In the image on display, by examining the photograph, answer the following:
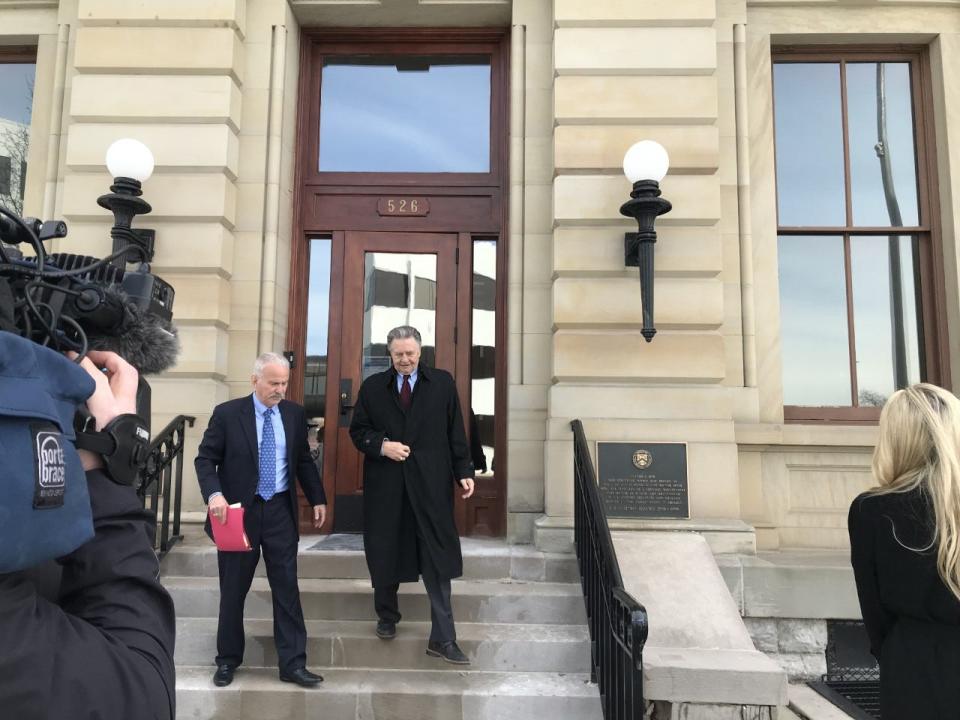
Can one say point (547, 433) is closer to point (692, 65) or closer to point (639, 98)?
point (639, 98)

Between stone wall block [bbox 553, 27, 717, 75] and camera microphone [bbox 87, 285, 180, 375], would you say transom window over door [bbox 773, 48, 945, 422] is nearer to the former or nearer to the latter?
stone wall block [bbox 553, 27, 717, 75]

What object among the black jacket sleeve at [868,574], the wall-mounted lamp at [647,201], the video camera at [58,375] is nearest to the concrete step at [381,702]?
the black jacket sleeve at [868,574]

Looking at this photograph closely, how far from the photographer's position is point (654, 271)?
5.63 meters

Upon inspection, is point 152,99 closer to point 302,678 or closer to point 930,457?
point 302,678

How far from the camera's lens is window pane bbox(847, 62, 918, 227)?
21.4ft

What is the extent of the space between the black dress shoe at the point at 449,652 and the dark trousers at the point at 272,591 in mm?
757

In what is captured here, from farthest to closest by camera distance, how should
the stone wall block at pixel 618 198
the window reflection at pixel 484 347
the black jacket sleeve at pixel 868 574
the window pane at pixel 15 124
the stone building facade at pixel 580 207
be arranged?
1. the window pane at pixel 15 124
2. the window reflection at pixel 484 347
3. the stone wall block at pixel 618 198
4. the stone building facade at pixel 580 207
5. the black jacket sleeve at pixel 868 574

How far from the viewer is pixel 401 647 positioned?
14.2 ft

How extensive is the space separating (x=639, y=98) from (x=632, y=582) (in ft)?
12.8

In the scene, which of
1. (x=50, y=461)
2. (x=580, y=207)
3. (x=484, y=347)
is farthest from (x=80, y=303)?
(x=484, y=347)

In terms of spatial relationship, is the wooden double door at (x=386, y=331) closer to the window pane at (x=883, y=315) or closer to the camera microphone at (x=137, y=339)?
the window pane at (x=883, y=315)

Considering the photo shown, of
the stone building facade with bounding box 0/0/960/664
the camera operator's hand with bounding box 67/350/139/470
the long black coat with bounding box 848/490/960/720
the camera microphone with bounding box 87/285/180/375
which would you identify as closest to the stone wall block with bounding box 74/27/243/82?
the stone building facade with bounding box 0/0/960/664

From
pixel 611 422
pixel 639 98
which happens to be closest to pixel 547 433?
pixel 611 422

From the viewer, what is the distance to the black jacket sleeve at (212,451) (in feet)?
13.7
